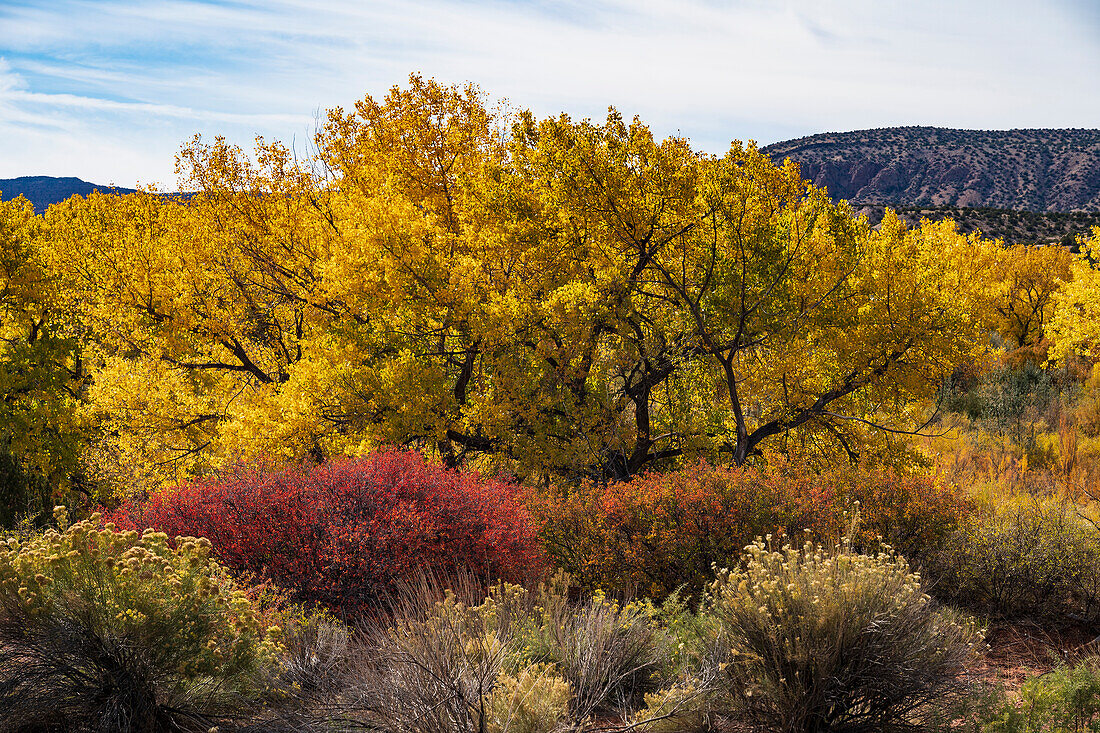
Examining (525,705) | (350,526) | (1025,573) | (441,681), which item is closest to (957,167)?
(1025,573)

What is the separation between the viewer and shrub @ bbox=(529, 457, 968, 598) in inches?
285

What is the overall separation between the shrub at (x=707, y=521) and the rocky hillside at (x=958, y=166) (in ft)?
309

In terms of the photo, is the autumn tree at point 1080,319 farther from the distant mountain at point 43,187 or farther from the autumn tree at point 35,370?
the distant mountain at point 43,187

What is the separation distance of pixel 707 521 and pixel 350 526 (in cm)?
353

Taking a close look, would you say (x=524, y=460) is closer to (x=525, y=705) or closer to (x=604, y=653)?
(x=604, y=653)

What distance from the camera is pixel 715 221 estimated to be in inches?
399

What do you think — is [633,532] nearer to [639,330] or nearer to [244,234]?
[639,330]

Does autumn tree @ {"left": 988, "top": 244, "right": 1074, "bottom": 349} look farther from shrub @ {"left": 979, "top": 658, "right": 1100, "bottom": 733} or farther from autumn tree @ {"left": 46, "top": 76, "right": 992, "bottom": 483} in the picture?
shrub @ {"left": 979, "top": 658, "right": 1100, "bottom": 733}

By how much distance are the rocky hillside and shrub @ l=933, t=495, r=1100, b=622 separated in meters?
94.2

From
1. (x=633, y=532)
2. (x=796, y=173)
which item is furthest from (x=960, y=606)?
(x=796, y=173)

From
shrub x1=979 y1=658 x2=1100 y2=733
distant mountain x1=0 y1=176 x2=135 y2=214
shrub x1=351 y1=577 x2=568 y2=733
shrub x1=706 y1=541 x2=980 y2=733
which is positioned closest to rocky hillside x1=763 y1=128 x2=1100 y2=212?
shrub x1=979 y1=658 x2=1100 y2=733

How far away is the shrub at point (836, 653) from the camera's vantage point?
423 centimetres

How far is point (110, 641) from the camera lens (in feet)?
12.5

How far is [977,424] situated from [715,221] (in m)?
11.1
